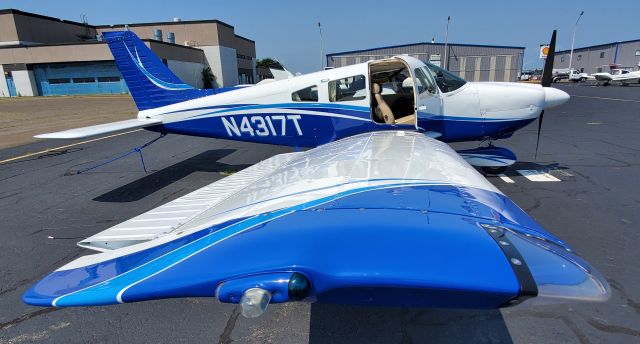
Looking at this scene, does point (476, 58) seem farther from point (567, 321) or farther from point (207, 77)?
point (567, 321)

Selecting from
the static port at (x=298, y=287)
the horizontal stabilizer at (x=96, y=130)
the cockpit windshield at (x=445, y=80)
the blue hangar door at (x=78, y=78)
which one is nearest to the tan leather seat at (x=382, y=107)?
the cockpit windshield at (x=445, y=80)

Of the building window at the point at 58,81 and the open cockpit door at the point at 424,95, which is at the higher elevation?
the building window at the point at 58,81

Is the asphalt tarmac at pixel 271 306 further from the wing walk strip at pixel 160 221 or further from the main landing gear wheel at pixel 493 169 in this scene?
the wing walk strip at pixel 160 221

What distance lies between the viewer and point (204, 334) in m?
2.48

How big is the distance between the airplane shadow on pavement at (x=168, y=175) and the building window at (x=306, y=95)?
2.36m

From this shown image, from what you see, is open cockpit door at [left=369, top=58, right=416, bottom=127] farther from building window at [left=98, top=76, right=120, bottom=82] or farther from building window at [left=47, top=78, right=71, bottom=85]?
building window at [left=47, top=78, right=71, bottom=85]

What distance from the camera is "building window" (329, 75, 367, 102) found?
5.38 meters

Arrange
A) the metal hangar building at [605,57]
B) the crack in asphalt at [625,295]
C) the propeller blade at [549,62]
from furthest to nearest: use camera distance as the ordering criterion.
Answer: the metal hangar building at [605,57], the propeller blade at [549,62], the crack in asphalt at [625,295]

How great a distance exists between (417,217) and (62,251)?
4.09 metres

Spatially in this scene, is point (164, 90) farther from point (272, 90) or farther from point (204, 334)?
point (204, 334)

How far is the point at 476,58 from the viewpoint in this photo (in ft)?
151

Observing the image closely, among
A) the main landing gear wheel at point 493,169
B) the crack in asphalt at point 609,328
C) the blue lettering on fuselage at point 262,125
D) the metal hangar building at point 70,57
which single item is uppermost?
the metal hangar building at point 70,57

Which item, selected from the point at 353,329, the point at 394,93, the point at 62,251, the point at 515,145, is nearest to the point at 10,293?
the point at 62,251

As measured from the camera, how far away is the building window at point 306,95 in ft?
18.0
